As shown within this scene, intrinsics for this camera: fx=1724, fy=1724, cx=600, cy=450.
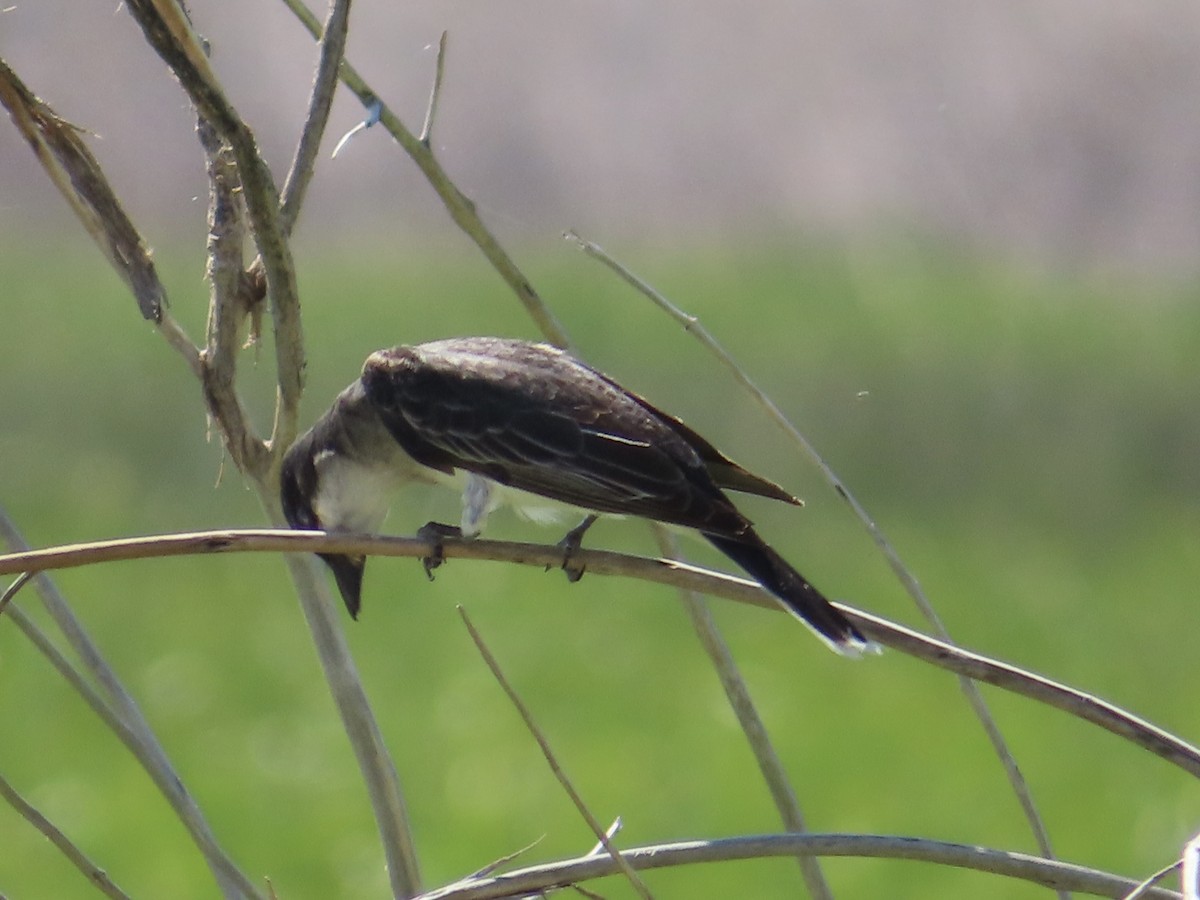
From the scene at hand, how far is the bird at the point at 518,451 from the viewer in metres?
2.69

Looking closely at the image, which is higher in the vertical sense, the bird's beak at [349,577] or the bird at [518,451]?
the bird at [518,451]

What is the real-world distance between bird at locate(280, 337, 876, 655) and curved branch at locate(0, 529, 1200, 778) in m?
0.37

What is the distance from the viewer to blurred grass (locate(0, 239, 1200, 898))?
786cm

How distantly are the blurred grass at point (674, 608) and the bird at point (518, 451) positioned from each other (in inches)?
150

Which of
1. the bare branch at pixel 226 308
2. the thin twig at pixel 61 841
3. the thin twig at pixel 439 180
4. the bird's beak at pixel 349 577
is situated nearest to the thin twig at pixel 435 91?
the thin twig at pixel 439 180

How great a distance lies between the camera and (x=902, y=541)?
10672 millimetres

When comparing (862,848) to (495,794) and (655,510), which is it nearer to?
(655,510)

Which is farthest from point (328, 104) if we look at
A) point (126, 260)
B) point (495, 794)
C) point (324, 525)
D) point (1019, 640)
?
point (1019, 640)

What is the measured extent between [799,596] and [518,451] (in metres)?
0.78

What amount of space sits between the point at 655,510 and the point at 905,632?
0.75 meters

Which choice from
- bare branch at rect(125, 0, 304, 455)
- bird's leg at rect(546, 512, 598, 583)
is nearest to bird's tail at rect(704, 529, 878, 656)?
bird's leg at rect(546, 512, 598, 583)

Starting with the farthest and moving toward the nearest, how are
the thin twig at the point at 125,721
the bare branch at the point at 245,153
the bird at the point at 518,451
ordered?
the bird at the point at 518,451
the thin twig at the point at 125,721
the bare branch at the point at 245,153

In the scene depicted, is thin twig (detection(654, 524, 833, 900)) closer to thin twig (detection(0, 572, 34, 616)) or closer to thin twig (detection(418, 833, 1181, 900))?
thin twig (detection(418, 833, 1181, 900))

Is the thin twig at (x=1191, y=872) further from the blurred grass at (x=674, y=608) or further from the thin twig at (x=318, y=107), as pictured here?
the blurred grass at (x=674, y=608)
